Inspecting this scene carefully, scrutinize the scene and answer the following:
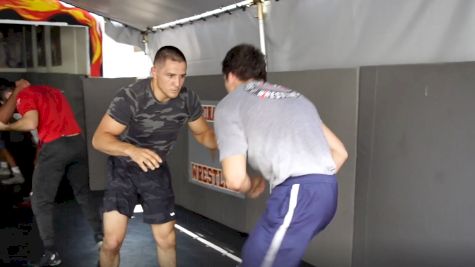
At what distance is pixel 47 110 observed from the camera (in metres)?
3.44

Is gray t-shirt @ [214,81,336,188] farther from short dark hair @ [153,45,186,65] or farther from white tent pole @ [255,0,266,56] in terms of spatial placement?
white tent pole @ [255,0,266,56]

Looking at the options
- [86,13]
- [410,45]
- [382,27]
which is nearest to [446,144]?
[410,45]

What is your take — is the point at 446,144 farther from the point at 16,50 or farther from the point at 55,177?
the point at 16,50

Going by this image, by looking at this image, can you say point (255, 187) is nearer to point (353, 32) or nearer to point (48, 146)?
point (353, 32)

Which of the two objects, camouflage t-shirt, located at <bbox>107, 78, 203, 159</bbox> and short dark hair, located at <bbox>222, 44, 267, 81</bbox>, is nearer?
short dark hair, located at <bbox>222, 44, 267, 81</bbox>

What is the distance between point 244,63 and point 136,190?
1.27 meters

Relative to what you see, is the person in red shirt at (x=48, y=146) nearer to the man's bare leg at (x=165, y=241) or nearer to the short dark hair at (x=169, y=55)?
the man's bare leg at (x=165, y=241)

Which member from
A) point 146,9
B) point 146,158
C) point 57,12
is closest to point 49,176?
point 146,158

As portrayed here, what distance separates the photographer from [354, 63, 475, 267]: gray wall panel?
7.34 feet

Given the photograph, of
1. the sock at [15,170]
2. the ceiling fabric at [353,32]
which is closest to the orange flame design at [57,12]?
the sock at [15,170]

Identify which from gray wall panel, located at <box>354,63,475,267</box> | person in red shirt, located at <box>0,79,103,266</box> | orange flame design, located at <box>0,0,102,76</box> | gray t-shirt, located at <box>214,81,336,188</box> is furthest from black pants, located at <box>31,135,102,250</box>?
orange flame design, located at <box>0,0,102,76</box>

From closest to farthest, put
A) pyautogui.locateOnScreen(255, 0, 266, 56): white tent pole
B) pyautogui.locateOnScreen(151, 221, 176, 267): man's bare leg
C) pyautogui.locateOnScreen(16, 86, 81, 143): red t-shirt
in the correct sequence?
pyautogui.locateOnScreen(151, 221, 176, 267): man's bare leg → pyautogui.locateOnScreen(16, 86, 81, 143): red t-shirt → pyautogui.locateOnScreen(255, 0, 266, 56): white tent pole

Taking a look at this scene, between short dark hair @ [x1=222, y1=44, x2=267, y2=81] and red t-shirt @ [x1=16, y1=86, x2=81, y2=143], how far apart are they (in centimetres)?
204

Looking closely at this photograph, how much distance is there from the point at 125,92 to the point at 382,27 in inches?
70.3
